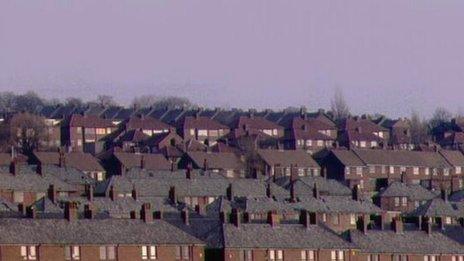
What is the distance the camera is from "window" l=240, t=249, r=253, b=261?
104 metres


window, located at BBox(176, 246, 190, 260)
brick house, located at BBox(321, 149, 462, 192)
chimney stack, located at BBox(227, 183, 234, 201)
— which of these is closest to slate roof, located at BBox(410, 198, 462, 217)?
chimney stack, located at BBox(227, 183, 234, 201)

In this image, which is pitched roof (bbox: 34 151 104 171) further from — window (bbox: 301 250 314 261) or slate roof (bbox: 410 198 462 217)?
window (bbox: 301 250 314 261)

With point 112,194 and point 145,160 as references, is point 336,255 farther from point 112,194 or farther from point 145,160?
point 145,160

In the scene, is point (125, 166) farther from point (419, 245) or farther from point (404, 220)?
point (419, 245)

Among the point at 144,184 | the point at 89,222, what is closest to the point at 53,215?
the point at 89,222

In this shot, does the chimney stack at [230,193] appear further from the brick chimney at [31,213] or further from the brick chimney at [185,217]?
the brick chimney at [31,213]

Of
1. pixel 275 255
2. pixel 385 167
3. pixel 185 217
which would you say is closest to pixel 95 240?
pixel 185 217

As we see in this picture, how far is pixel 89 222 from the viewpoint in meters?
99.4

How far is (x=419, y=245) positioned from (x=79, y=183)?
3846cm

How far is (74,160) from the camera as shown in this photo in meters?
169

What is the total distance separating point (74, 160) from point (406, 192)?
2953 cm

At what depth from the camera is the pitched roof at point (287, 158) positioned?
601 ft

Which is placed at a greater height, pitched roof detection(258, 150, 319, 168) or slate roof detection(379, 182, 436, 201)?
pitched roof detection(258, 150, 319, 168)

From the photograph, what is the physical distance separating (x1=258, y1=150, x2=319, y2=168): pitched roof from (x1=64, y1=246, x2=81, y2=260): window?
84739 mm
